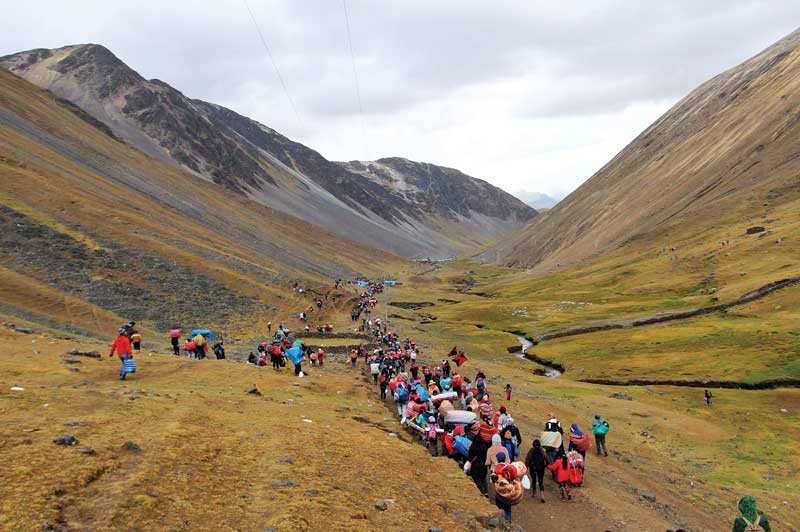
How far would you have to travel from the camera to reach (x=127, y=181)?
389 feet

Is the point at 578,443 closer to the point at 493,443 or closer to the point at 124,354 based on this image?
the point at 493,443

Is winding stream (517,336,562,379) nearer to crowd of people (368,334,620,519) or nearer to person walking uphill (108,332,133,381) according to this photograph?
crowd of people (368,334,620,519)

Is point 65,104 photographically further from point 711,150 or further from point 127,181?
point 711,150

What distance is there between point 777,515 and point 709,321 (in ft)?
187

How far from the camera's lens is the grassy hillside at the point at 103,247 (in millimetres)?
51250

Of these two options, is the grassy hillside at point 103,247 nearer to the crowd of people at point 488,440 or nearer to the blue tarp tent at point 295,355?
the blue tarp tent at point 295,355

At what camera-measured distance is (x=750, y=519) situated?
451 inches

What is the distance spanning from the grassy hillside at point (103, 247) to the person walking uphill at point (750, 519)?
48.7 meters

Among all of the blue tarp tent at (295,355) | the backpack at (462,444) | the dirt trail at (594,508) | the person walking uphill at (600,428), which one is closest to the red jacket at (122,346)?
the blue tarp tent at (295,355)

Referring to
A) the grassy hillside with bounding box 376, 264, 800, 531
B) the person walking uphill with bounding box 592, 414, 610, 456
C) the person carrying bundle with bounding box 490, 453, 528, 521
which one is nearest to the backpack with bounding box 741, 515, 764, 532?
the person carrying bundle with bounding box 490, 453, 528, 521

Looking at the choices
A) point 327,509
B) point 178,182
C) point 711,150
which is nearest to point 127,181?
point 178,182

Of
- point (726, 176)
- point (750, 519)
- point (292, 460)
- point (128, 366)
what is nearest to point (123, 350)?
point (128, 366)

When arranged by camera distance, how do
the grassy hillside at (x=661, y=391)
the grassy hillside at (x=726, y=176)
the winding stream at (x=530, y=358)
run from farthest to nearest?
the grassy hillside at (x=726, y=176)
the winding stream at (x=530, y=358)
the grassy hillside at (x=661, y=391)

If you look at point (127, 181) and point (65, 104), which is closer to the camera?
point (127, 181)
